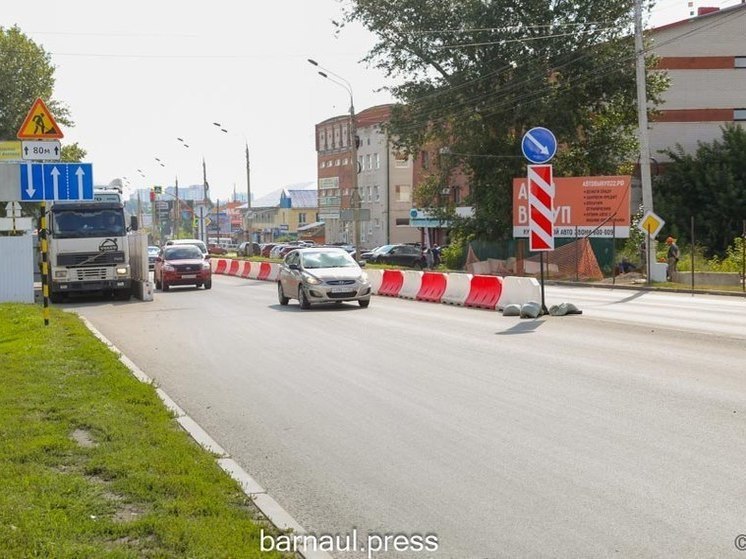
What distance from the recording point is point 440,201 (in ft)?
163

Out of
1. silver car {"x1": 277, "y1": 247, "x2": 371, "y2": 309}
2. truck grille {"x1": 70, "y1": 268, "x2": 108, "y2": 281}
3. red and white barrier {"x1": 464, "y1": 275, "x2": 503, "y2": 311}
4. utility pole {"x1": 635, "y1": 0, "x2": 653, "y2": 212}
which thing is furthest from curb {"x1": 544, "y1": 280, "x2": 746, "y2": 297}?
truck grille {"x1": 70, "y1": 268, "x2": 108, "y2": 281}

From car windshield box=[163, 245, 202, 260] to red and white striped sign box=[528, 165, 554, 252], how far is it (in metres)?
19.1

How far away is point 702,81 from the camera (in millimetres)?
55688

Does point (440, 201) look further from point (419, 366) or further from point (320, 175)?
point (320, 175)

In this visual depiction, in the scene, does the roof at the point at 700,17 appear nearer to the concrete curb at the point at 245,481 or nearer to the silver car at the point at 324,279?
the silver car at the point at 324,279

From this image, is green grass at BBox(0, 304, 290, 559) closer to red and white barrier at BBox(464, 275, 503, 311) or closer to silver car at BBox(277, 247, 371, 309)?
silver car at BBox(277, 247, 371, 309)

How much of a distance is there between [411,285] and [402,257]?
29.6 metres

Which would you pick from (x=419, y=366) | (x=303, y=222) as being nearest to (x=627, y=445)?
(x=419, y=366)

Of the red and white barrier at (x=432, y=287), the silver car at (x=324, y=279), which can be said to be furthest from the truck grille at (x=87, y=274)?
the red and white barrier at (x=432, y=287)

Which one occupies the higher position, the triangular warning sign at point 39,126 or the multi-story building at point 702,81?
the multi-story building at point 702,81

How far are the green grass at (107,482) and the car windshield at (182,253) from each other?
26.1 m

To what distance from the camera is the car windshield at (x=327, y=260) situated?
983 inches

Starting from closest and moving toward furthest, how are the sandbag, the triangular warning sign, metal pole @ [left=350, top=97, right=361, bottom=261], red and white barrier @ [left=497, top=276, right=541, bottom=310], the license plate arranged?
the triangular warning sign
the sandbag
red and white barrier @ [left=497, top=276, right=541, bottom=310]
the license plate
metal pole @ [left=350, top=97, right=361, bottom=261]

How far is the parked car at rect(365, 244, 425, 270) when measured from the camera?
58.3 meters
